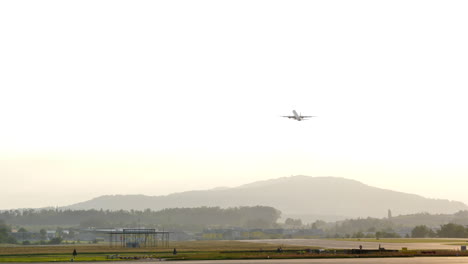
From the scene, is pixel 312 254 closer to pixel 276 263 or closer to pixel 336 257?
pixel 336 257

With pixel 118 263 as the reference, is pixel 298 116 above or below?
above

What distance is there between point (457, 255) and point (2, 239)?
13710 cm

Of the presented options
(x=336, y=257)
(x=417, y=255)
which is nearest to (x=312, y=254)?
(x=336, y=257)

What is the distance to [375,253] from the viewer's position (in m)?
105

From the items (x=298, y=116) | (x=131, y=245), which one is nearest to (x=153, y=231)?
(x=131, y=245)

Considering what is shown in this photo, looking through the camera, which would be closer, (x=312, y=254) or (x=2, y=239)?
(x=312, y=254)

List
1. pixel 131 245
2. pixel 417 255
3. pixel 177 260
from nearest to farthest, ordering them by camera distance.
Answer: pixel 177 260
pixel 417 255
pixel 131 245

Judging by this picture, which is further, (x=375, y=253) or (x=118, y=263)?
(x=375, y=253)

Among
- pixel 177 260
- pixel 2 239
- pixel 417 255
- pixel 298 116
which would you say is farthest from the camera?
pixel 2 239

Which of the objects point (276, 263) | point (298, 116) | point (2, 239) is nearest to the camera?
point (276, 263)

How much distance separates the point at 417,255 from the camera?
10169cm

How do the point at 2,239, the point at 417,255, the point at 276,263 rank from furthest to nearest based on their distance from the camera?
the point at 2,239 → the point at 417,255 → the point at 276,263

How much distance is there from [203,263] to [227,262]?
117 inches

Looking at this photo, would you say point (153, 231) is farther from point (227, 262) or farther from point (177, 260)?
point (227, 262)
